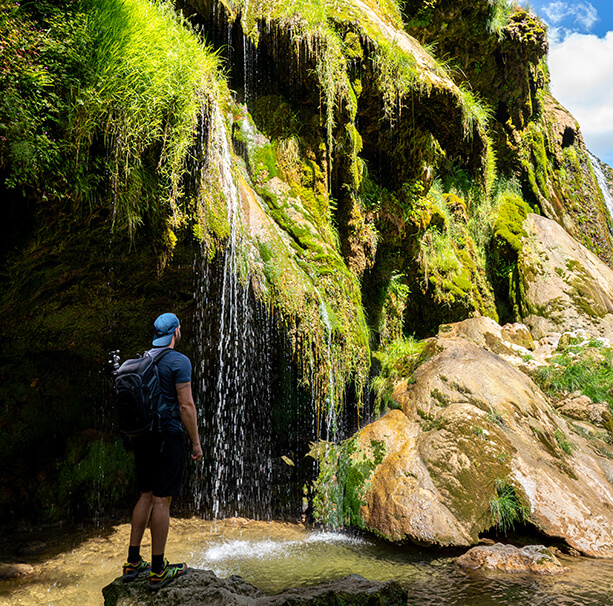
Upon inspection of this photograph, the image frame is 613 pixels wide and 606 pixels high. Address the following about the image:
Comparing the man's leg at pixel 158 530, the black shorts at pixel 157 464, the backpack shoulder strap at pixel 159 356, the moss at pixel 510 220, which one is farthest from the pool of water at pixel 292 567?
the moss at pixel 510 220

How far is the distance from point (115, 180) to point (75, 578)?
3.40 m

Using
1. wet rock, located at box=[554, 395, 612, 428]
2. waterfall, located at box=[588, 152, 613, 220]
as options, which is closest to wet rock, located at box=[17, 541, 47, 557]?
wet rock, located at box=[554, 395, 612, 428]

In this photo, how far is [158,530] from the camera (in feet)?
9.14

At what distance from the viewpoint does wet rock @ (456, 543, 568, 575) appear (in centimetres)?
376

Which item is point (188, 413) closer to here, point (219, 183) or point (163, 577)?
point (163, 577)

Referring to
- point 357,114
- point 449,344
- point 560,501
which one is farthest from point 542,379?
point 357,114

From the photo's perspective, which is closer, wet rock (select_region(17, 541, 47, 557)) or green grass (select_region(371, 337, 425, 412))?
wet rock (select_region(17, 541, 47, 557))

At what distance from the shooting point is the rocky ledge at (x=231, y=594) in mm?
2551

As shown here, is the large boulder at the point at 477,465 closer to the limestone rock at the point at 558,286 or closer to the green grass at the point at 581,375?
the green grass at the point at 581,375

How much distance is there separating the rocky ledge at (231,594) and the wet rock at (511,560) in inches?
59.2

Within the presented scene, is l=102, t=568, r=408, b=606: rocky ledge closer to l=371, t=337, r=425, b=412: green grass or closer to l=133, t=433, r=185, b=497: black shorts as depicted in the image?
l=133, t=433, r=185, b=497: black shorts

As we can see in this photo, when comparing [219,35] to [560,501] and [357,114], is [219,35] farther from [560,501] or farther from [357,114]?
[560,501]

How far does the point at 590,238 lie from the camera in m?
15.4

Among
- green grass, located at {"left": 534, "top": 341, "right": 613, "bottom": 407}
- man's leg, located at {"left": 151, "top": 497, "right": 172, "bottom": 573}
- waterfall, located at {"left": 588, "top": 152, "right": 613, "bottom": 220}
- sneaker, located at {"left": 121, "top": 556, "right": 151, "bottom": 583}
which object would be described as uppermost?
waterfall, located at {"left": 588, "top": 152, "right": 613, "bottom": 220}
